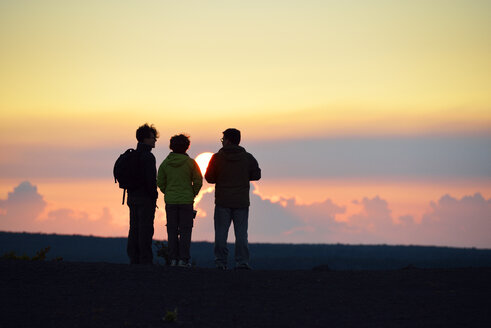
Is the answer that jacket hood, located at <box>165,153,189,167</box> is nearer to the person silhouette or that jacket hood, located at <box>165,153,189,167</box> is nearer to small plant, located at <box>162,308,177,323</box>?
the person silhouette

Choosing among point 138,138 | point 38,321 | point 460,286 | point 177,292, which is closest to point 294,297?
point 177,292

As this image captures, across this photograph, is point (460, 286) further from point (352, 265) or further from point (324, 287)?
point (352, 265)

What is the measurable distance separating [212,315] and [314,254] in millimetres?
155794

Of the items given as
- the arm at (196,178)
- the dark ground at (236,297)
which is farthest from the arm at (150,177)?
the dark ground at (236,297)

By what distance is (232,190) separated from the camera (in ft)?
55.1

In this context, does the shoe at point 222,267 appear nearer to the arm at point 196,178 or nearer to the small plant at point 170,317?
the arm at point 196,178

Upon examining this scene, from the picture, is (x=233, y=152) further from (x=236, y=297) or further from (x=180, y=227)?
(x=236, y=297)

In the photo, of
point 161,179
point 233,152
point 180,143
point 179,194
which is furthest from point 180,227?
point 233,152

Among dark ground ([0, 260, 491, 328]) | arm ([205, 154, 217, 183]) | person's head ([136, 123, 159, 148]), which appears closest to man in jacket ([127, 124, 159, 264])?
person's head ([136, 123, 159, 148])

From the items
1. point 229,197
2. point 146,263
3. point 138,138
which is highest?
point 138,138

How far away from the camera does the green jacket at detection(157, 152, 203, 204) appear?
16844mm

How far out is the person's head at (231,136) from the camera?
17016mm

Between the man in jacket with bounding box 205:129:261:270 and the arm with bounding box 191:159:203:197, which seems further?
the arm with bounding box 191:159:203:197

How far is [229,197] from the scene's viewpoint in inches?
661
